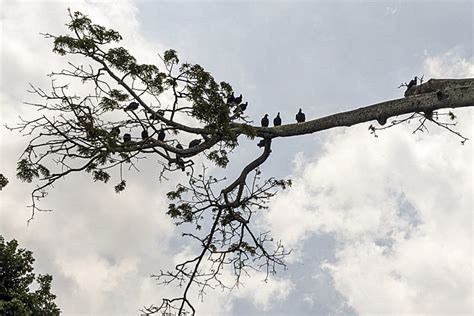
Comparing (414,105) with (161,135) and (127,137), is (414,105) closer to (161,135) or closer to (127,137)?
(161,135)

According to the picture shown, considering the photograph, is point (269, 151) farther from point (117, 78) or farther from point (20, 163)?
point (20, 163)

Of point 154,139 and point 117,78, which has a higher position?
point 117,78

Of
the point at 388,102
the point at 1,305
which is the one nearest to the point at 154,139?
the point at 388,102

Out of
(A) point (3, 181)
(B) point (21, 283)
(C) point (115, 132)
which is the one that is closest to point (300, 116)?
(C) point (115, 132)

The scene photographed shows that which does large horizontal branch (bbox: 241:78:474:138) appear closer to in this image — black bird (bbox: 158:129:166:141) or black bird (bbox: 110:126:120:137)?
black bird (bbox: 158:129:166:141)

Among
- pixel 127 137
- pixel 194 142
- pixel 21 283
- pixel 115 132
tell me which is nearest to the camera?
pixel 115 132

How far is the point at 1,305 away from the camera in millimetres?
10258

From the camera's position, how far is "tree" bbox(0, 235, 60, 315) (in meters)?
11.2

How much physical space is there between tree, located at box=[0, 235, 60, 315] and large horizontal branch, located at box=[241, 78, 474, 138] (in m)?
7.93

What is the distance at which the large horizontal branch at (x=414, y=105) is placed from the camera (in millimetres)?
5195

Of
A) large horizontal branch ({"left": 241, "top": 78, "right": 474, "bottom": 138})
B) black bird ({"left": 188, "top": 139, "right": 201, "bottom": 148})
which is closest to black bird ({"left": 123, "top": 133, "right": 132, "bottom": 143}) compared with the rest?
black bird ({"left": 188, "top": 139, "right": 201, "bottom": 148})

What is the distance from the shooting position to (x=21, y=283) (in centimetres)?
1155

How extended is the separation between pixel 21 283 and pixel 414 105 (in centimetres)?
1033

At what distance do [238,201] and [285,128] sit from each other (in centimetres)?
143
